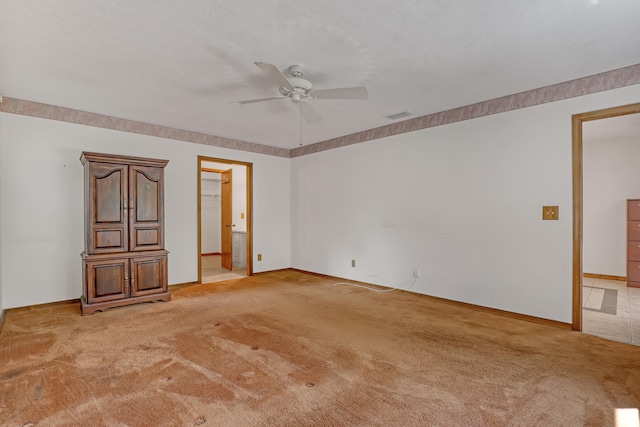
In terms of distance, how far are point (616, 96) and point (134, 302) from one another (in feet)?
18.4

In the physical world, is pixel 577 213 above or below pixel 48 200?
below

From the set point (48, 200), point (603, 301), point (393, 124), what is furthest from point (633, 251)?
point (48, 200)

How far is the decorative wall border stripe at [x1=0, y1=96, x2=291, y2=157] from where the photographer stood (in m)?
3.63

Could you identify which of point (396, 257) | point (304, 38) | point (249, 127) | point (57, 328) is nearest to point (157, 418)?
point (57, 328)

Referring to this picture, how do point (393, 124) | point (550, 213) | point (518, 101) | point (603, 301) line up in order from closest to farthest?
point (550, 213) → point (518, 101) → point (603, 301) → point (393, 124)

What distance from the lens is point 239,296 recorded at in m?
4.30

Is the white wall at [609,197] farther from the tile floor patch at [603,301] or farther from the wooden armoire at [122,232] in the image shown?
the wooden armoire at [122,232]

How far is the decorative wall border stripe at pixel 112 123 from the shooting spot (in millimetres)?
3627

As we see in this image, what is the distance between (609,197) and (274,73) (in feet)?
21.0

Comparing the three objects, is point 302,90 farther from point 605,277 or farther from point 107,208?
point 605,277

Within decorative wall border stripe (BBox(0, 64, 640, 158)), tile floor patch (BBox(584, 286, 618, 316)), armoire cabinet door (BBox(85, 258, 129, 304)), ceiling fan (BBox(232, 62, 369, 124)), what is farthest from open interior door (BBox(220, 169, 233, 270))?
tile floor patch (BBox(584, 286, 618, 316))

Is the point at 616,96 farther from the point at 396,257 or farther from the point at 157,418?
the point at 157,418

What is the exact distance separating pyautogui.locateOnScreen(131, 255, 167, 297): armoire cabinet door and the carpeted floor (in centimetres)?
36

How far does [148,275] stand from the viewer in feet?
13.0
